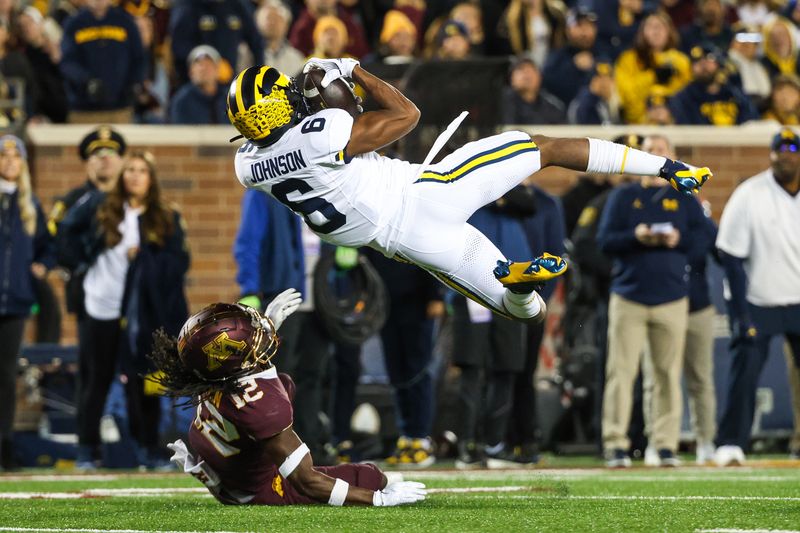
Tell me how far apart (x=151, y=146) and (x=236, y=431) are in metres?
7.39

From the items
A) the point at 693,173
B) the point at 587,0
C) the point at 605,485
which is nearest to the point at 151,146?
the point at 587,0

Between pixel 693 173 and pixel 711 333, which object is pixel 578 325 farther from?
pixel 693 173

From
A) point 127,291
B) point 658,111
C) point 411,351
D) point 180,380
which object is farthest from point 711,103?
point 180,380

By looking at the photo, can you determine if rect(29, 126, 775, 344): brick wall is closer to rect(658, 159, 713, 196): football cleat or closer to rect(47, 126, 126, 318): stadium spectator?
rect(47, 126, 126, 318): stadium spectator

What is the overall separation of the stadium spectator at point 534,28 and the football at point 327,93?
775 cm

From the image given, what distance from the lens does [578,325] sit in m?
11.7

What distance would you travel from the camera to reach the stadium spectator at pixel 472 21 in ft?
45.7

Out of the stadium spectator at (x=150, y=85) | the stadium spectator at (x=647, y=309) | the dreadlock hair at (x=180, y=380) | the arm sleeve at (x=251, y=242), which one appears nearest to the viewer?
the dreadlock hair at (x=180, y=380)

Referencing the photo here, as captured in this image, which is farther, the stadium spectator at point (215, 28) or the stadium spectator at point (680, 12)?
the stadium spectator at point (680, 12)

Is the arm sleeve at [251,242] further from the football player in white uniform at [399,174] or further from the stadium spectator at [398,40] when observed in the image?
the stadium spectator at [398,40]

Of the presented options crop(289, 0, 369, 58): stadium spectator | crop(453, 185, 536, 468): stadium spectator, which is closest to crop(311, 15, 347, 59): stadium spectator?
crop(289, 0, 369, 58): stadium spectator

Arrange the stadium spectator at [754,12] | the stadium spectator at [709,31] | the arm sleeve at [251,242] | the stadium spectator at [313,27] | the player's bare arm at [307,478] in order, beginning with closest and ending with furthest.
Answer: the player's bare arm at [307,478] → the arm sleeve at [251,242] → the stadium spectator at [313,27] → the stadium spectator at [709,31] → the stadium spectator at [754,12]

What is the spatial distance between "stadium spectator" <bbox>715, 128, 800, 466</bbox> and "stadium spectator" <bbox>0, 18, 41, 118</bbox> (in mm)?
6138

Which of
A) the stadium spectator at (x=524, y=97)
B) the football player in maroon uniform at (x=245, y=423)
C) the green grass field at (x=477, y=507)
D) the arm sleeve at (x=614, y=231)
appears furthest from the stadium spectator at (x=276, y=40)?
the football player in maroon uniform at (x=245, y=423)
